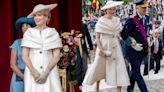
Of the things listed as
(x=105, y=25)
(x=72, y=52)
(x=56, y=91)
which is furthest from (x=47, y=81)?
(x=105, y=25)

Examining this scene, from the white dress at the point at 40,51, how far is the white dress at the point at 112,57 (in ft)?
11.8

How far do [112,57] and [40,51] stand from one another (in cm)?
377

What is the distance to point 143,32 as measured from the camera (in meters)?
8.43

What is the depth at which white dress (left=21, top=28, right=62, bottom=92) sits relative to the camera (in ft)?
15.7

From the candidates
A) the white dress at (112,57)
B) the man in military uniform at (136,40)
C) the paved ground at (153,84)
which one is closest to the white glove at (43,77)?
the white dress at (112,57)

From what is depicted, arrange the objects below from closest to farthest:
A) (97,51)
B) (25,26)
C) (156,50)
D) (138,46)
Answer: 1. (25,26)
2. (138,46)
3. (97,51)
4. (156,50)

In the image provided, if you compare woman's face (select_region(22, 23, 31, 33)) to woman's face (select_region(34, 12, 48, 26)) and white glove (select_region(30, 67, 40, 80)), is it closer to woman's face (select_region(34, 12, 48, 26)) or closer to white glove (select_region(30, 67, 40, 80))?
woman's face (select_region(34, 12, 48, 26))

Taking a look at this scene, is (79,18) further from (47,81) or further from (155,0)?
(155,0)

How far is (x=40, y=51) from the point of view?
15.8 ft

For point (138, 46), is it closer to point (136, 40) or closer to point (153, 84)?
point (136, 40)

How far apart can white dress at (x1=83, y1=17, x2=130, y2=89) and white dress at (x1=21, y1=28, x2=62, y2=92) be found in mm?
3582

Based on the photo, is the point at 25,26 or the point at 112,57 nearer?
the point at 25,26

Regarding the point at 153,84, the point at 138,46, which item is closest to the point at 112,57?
the point at 138,46

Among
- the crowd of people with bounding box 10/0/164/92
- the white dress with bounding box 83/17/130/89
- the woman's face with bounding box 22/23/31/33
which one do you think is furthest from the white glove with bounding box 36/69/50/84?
the white dress with bounding box 83/17/130/89
